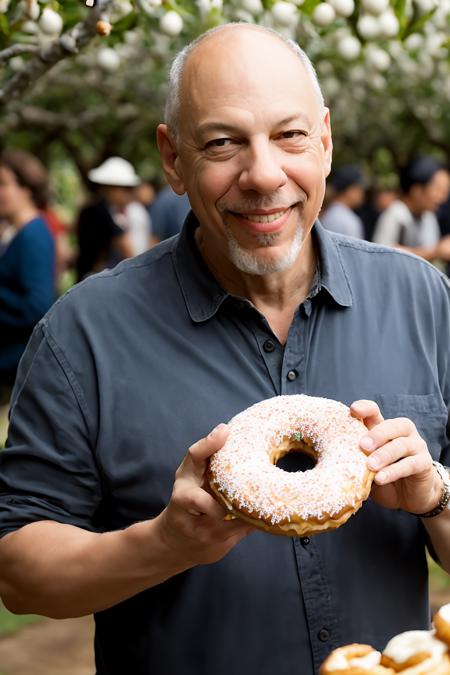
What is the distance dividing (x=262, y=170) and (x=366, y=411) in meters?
0.49

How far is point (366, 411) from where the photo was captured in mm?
1683

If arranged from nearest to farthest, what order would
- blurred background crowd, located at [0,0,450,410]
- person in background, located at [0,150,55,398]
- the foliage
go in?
blurred background crowd, located at [0,0,450,410] → the foliage → person in background, located at [0,150,55,398]

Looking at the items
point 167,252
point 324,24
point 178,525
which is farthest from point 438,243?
point 178,525

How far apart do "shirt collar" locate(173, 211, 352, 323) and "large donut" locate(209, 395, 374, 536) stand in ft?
1.17

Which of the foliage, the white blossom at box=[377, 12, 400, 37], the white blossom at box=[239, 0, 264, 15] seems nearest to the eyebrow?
the white blossom at box=[377, 12, 400, 37]

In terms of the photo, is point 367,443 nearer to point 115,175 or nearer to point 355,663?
point 355,663

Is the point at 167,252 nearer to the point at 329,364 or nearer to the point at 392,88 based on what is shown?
the point at 329,364

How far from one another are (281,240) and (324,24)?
153 cm

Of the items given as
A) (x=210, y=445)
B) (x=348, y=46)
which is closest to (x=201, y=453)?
(x=210, y=445)

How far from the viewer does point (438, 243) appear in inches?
335

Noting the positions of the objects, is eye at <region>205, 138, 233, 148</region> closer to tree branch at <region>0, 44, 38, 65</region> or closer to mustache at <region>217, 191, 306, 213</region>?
mustache at <region>217, 191, 306, 213</region>

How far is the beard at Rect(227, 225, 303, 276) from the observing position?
1.91 m

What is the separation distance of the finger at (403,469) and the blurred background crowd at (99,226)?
14.1 ft

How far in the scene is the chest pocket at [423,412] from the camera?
2.02m
